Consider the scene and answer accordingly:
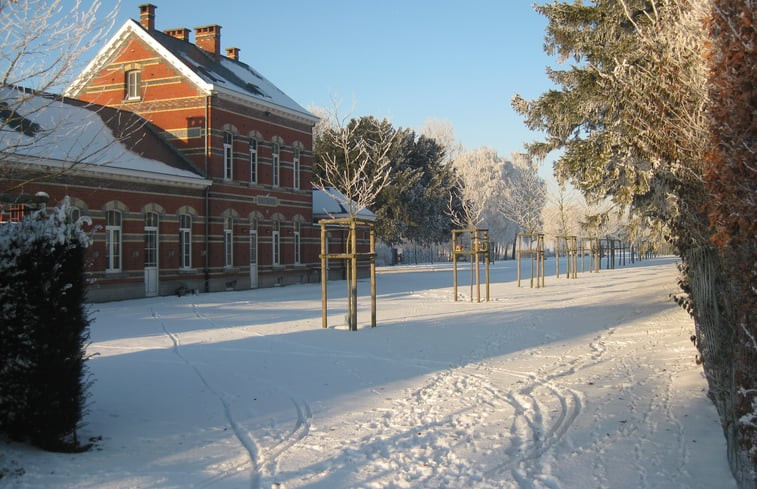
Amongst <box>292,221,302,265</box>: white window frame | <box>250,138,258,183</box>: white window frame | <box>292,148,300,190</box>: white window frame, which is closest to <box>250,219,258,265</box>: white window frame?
<box>250,138,258,183</box>: white window frame

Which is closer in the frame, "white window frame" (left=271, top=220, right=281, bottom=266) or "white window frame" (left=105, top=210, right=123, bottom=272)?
"white window frame" (left=105, top=210, right=123, bottom=272)

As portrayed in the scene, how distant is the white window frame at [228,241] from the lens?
2745 centimetres

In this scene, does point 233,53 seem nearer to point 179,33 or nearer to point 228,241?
point 179,33

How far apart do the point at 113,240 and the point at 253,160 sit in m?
8.58

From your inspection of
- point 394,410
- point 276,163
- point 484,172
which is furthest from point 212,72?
point 484,172

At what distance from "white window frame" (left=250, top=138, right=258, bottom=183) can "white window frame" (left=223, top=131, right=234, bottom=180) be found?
4.31 feet

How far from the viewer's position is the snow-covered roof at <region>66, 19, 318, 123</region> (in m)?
26.6

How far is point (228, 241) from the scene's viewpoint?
1091 inches

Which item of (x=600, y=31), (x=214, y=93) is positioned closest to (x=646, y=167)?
(x=600, y=31)

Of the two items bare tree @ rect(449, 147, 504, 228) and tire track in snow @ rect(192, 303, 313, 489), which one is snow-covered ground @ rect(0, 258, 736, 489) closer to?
tire track in snow @ rect(192, 303, 313, 489)

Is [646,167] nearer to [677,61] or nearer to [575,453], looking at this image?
[677,61]

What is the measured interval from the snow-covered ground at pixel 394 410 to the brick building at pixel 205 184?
9.16 metres

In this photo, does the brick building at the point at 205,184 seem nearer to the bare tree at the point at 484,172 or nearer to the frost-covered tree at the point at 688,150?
the frost-covered tree at the point at 688,150

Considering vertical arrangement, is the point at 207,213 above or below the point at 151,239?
above
